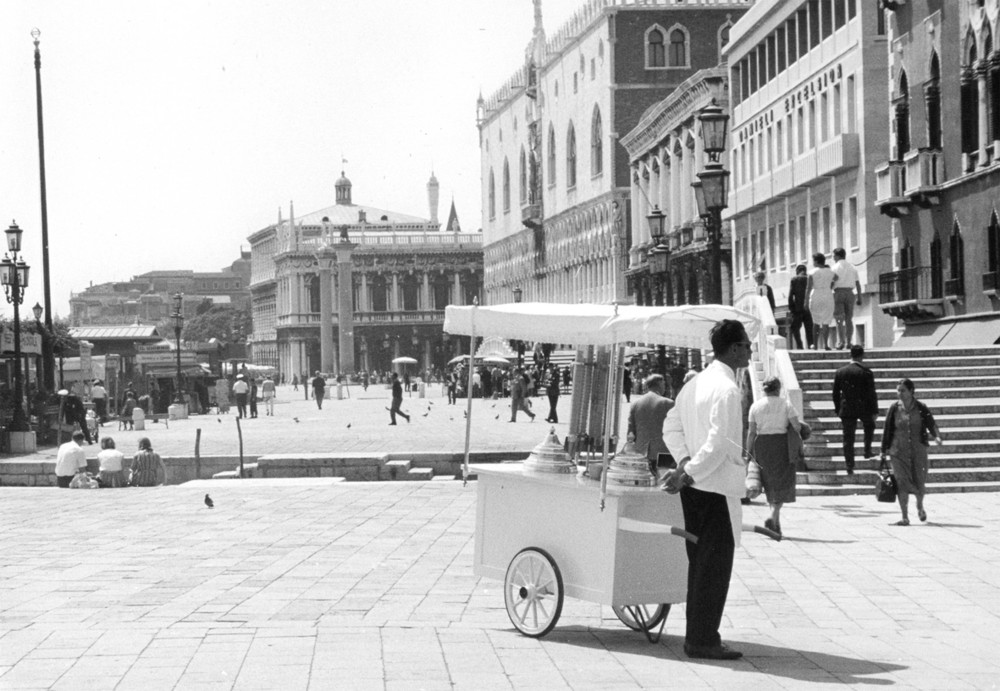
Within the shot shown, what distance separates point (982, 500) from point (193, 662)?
1268 cm

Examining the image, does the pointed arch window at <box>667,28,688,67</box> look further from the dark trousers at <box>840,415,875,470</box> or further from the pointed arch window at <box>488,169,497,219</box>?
the dark trousers at <box>840,415,875,470</box>

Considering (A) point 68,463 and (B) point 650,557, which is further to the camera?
(A) point 68,463

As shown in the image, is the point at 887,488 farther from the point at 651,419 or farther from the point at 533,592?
the point at 533,592

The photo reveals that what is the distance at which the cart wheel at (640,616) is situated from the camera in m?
10.3

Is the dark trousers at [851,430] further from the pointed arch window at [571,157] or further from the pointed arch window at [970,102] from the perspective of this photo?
the pointed arch window at [571,157]

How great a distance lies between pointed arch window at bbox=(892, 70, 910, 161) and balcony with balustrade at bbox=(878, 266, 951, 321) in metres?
2.41

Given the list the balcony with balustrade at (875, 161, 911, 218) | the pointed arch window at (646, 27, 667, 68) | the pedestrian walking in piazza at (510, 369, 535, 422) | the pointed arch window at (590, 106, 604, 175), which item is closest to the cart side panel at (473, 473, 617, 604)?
the balcony with balustrade at (875, 161, 911, 218)

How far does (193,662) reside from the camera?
9352mm

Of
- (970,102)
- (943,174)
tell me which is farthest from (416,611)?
(943,174)

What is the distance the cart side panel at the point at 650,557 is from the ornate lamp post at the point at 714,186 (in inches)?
473

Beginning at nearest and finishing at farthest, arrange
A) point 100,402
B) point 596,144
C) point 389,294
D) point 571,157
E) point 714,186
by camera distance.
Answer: point 714,186
point 100,402
point 596,144
point 571,157
point 389,294

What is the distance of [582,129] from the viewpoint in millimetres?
99500

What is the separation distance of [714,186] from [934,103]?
559 inches

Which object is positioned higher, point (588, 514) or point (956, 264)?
point (956, 264)
